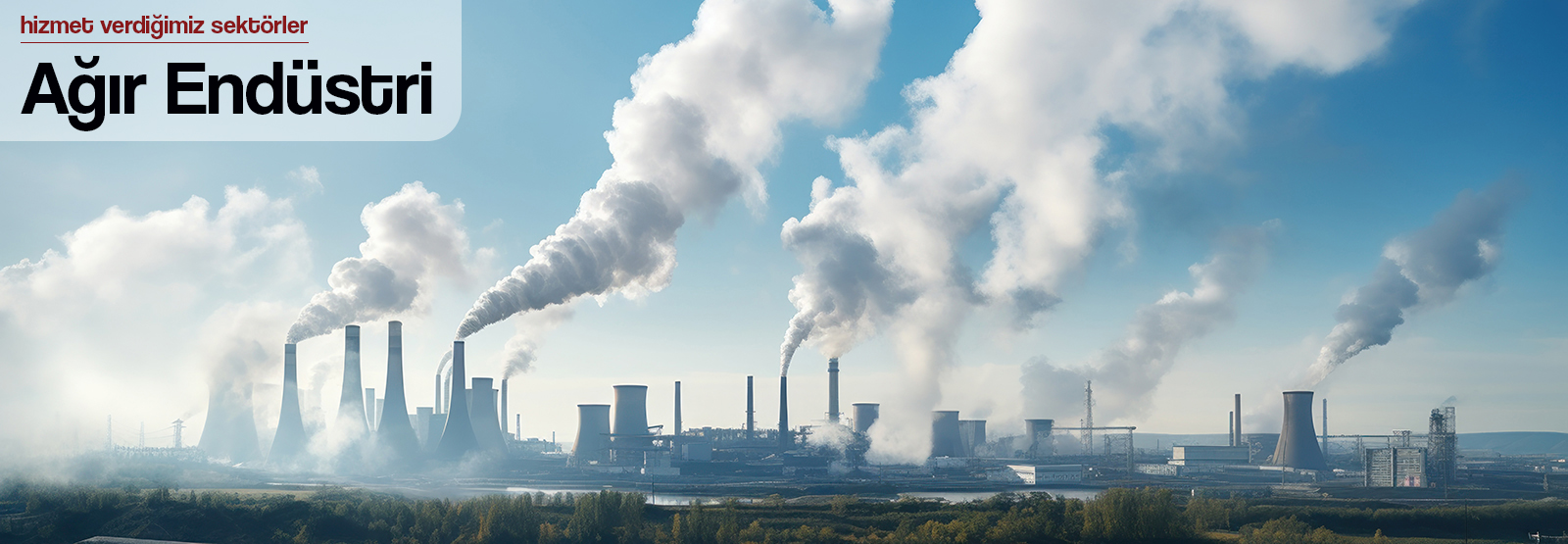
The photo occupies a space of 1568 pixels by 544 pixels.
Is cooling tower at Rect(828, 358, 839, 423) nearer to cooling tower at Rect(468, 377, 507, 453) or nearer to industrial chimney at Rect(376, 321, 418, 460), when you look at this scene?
cooling tower at Rect(468, 377, 507, 453)

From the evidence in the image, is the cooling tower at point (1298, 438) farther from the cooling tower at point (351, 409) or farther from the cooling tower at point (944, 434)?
the cooling tower at point (351, 409)

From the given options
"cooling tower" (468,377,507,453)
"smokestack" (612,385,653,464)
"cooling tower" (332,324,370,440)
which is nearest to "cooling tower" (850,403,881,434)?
"smokestack" (612,385,653,464)

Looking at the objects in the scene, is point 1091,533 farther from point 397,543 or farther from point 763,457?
point 763,457

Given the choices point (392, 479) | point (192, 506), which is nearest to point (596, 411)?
point (392, 479)

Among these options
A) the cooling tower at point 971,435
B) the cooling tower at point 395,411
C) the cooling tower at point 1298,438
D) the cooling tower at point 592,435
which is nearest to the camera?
the cooling tower at point 395,411

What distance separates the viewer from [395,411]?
90.0 metres

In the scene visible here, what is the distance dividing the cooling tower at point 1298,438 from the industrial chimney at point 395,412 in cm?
7618

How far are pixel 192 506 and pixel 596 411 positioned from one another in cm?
6531

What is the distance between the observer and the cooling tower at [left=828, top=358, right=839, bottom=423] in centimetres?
11894

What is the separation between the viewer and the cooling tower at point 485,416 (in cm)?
9682

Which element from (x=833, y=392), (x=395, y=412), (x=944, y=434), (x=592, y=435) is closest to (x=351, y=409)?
(x=395, y=412)

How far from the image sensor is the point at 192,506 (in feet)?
170

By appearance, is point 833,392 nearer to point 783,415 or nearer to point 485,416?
point 783,415

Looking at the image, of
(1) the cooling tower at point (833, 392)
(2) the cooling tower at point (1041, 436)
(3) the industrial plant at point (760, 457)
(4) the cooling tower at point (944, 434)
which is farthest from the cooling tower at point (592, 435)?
(2) the cooling tower at point (1041, 436)
